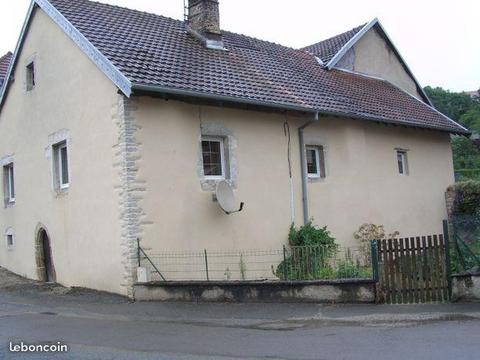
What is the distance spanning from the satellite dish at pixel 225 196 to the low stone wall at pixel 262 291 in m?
2.42

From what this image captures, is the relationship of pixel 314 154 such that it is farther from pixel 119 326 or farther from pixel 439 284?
pixel 119 326

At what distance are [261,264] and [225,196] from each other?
6.48ft

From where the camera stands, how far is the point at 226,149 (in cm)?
1375

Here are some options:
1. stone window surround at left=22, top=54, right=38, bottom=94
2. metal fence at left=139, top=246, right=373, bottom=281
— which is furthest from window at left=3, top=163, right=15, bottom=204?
metal fence at left=139, top=246, right=373, bottom=281

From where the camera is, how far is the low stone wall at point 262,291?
1000cm

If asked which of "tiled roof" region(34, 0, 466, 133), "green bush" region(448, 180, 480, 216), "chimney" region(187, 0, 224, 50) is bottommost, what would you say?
"green bush" region(448, 180, 480, 216)

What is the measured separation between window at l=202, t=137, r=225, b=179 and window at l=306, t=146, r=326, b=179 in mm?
3014

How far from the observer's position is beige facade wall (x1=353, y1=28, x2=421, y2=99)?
21.9 meters

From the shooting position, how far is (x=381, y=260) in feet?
32.6

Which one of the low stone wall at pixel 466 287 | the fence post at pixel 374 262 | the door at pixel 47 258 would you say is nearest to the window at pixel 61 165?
the door at pixel 47 258

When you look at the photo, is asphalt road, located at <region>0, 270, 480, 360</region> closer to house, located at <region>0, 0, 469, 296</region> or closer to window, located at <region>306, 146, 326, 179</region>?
house, located at <region>0, 0, 469, 296</region>

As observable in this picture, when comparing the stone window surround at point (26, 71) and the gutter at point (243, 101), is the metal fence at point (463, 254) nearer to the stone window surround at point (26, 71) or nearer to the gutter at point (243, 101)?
the gutter at point (243, 101)

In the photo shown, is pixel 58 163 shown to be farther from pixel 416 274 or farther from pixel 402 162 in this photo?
pixel 402 162

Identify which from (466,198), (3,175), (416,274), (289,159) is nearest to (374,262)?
(416,274)
